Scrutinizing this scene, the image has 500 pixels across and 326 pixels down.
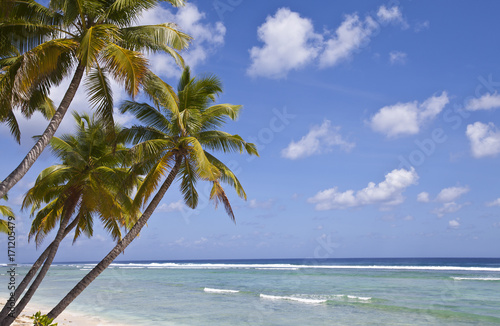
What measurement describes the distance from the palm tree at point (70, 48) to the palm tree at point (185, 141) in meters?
1.10

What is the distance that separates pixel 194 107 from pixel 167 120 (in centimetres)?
75

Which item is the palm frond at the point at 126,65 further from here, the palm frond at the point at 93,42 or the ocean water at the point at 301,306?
the ocean water at the point at 301,306

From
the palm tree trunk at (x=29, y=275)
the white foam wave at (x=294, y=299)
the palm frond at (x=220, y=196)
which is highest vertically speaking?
the palm frond at (x=220, y=196)

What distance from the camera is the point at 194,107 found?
34.5 ft

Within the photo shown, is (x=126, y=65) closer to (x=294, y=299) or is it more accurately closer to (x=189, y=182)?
(x=189, y=182)

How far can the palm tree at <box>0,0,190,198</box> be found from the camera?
7.02 metres

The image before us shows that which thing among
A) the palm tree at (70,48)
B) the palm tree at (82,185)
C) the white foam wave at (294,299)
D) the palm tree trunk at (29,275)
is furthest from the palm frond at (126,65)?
the white foam wave at (294,299)

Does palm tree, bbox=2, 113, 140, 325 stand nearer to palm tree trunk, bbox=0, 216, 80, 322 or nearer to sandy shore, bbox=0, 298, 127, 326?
palm tree trunk, bbox=0, 216, 80, 322

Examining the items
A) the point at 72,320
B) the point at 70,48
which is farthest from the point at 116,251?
the point at 72,320

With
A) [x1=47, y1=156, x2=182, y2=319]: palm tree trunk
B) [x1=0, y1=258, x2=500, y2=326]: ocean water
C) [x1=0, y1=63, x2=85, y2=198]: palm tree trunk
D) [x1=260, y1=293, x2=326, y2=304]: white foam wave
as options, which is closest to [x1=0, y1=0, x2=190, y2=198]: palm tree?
[x1=0, y1=63, x2=85, y2=198]: palm tree trunk

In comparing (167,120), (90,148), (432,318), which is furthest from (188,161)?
(432,318)

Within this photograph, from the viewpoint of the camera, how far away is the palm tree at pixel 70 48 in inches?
277

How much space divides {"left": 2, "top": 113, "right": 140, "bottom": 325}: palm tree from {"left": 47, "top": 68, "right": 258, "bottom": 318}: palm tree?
66cm

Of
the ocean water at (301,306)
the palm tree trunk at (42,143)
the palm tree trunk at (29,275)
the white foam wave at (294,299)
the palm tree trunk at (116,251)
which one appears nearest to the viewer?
the palm tree trunk at (42,143)
